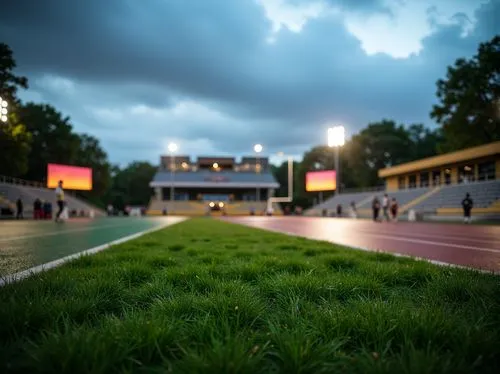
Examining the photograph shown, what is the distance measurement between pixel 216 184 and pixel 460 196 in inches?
2002

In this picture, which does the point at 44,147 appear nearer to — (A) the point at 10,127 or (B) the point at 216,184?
(A) the point at 10,127

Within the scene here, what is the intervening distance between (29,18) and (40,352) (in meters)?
8.09

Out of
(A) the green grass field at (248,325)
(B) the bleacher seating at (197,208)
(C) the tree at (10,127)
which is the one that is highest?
(C) the tree at (10,127)

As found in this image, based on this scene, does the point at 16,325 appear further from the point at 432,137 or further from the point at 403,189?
the point at 432,137

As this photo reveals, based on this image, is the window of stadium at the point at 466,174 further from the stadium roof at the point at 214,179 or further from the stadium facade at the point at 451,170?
the stadium roof at the point at 214,179

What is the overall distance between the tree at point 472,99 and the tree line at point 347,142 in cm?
9

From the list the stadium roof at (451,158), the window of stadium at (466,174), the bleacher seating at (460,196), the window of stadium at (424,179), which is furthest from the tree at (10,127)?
the window of stadium at (424,179)

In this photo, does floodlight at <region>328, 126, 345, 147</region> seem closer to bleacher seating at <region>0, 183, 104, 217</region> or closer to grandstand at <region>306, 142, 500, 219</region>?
grandstand at <region>306, 142, 500, 219</region>

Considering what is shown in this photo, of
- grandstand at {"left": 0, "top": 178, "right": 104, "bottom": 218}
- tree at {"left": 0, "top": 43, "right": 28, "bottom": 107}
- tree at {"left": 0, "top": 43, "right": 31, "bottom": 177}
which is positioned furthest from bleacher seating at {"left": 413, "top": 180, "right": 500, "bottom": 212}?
tree at {"left": 0, "top": 43, "right": 28, "bottom": 107}

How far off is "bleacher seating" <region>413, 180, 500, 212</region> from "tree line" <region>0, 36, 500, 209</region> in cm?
784

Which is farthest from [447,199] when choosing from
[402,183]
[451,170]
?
[402,183]

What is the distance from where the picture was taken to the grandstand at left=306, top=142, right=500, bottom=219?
29547 millimetres

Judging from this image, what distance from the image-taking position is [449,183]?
130ft

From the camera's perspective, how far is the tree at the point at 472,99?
34312mm
